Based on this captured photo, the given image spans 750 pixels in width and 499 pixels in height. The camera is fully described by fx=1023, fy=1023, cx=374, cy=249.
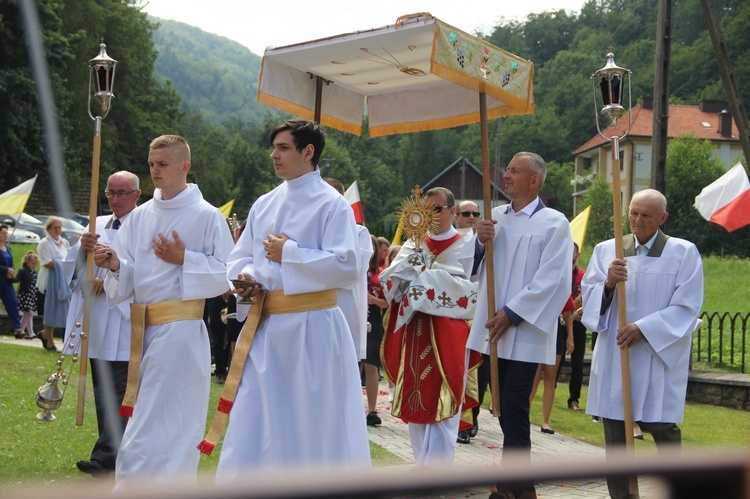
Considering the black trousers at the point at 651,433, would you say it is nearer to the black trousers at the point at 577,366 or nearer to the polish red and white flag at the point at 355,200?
the black trousers at the point at 577,366

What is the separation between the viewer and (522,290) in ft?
23.0

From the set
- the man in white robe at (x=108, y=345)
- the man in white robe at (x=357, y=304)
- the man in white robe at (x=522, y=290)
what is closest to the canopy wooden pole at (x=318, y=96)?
the man in white robe at (x=357, y=304)

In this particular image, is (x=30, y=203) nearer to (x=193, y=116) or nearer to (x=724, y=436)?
(x=724, y=436)

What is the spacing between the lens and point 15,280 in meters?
17.7

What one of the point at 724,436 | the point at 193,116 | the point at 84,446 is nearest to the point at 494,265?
the point at 84,446

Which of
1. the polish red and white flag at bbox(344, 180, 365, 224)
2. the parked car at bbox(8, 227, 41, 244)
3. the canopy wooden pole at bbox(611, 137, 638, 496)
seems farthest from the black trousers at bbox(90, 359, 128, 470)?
the parked car at bbox(8, 227, 41, 244)

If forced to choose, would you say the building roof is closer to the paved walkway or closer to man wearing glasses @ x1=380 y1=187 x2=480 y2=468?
the paved walkway

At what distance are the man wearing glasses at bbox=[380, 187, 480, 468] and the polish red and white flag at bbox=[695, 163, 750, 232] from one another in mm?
8293

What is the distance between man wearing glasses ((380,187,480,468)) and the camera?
7.83m

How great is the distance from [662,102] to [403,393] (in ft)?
24.2

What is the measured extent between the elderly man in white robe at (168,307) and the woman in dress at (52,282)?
9684 mm

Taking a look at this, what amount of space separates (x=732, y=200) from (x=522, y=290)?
963 centimetres

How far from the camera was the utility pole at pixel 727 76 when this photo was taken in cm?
1256

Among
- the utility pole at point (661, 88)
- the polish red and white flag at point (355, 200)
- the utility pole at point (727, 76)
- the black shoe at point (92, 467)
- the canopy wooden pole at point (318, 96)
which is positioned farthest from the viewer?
the polish red and white flag at point (355, 200)
